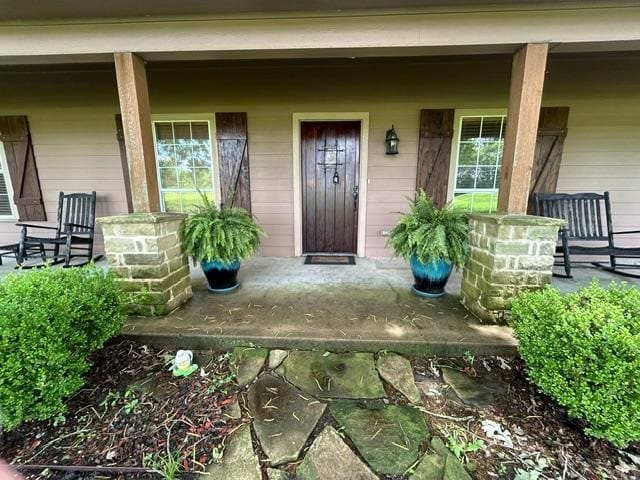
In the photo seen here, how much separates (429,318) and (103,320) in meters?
2.19

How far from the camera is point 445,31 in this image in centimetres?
195

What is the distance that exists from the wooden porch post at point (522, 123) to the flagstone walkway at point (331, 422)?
139 centimetres

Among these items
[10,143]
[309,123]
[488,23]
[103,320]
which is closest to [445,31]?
[488,23]

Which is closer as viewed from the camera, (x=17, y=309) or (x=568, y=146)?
(x=17, y=309)

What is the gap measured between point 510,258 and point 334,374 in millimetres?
1456

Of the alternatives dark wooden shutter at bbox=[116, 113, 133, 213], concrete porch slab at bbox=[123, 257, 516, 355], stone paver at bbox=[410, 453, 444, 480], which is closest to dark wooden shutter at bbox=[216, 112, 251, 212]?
dark wooden shutter at bbox=[116, 113, 133, 213]

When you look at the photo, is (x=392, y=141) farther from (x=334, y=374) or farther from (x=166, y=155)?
(x=166, y=155)

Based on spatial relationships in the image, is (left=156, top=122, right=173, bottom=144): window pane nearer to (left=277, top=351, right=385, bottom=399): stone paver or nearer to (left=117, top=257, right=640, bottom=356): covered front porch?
(left=117, top=257, right=640, bottom=356): covered front porch

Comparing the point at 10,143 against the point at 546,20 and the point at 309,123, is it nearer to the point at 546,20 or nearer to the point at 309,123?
the point at 309,123

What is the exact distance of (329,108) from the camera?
11.4ft

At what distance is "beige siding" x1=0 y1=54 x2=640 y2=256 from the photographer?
3322mm

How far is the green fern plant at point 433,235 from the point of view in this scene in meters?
2.22

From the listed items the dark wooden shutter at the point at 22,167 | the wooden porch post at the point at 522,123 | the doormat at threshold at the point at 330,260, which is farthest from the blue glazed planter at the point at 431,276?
the dark wooden shutter at the point at 22,167

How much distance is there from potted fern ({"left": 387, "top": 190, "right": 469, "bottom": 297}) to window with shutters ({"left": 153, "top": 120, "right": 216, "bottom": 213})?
8.63ft
